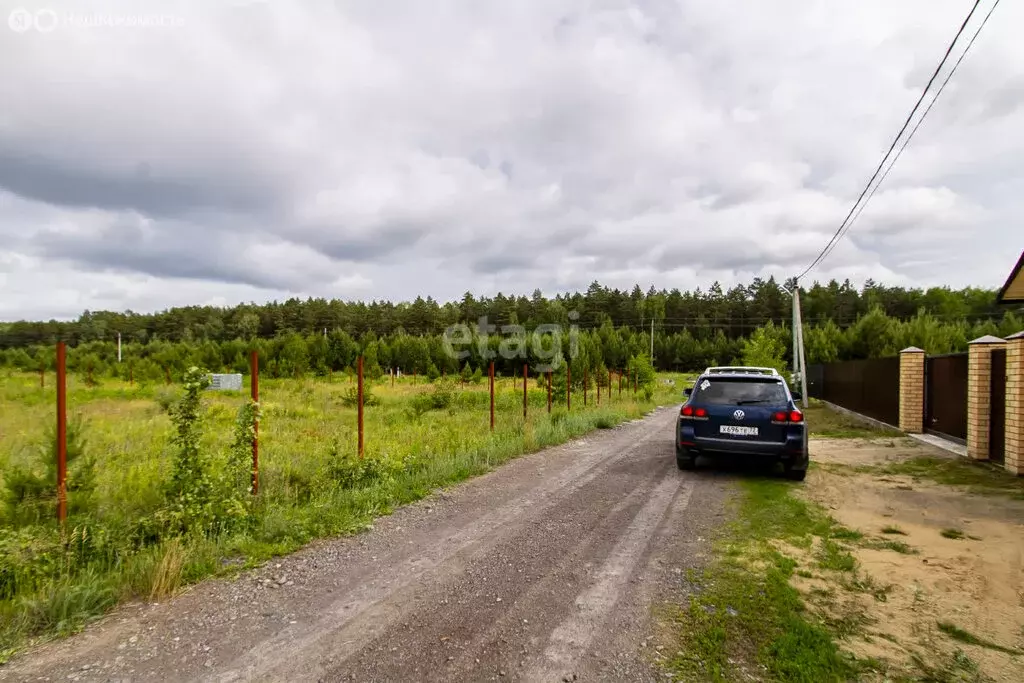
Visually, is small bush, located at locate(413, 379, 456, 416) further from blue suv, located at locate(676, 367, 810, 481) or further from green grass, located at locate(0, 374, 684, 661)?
blue suv, located at locate(676, 367, 810, 481)

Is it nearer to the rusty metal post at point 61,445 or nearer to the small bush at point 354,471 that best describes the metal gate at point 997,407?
the small bush at point 354,471

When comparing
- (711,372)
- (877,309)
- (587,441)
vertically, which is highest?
(877,309)

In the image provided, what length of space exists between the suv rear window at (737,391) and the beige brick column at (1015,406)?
3.27 meters

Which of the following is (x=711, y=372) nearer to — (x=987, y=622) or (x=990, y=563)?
(x=990, y=563)

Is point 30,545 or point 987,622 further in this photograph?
point 30,545

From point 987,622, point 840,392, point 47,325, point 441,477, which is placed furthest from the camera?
point 47,325

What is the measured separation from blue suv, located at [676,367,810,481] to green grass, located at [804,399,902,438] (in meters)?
6.56

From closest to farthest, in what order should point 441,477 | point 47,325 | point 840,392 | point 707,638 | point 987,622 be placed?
point 707,638 < point 987,622 < point 441,477 < point 840,392 < point 47,325

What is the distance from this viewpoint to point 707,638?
9.32ft

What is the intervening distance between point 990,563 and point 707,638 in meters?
2.98

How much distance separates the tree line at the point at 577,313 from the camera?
67.8 meters

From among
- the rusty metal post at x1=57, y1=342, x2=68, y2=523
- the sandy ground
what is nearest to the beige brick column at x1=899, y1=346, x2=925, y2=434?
the sandy ground

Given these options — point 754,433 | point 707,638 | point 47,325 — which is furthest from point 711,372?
point 47,325

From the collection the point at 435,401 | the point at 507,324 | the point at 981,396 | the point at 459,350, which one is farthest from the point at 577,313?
the point at 981,396
